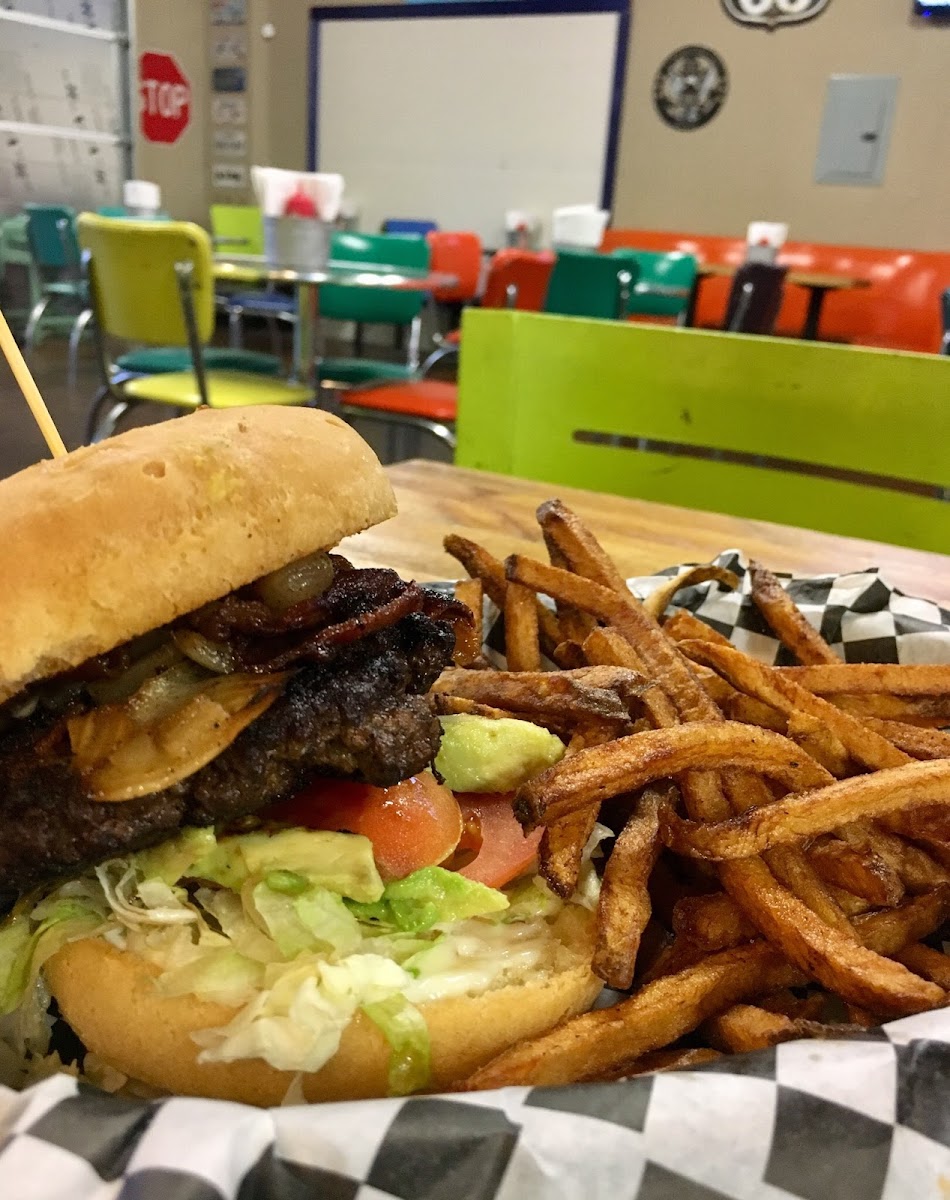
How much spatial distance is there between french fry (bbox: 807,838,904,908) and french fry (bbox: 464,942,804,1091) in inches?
5.0

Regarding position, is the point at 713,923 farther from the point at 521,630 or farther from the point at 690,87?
the point at 690,87

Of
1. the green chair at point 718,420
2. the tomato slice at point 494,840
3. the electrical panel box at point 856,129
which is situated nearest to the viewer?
the tomato slice at point 494,840

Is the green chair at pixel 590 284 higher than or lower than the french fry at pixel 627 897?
higher

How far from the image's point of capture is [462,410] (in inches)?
112

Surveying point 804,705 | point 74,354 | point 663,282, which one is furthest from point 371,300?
point 804,705

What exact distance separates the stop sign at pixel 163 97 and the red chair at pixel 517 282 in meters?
6.27

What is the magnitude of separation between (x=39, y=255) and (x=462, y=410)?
7.23m

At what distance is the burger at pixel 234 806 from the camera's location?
85cm

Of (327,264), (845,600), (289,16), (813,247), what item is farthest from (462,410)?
(289,16)

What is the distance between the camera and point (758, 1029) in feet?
2.85

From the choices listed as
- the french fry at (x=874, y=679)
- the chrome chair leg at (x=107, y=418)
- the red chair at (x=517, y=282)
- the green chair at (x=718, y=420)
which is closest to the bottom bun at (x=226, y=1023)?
the french fry at (x=874, y=679)

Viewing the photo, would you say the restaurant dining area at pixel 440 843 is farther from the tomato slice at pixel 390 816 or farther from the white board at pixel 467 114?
the white board at pixel 467 114

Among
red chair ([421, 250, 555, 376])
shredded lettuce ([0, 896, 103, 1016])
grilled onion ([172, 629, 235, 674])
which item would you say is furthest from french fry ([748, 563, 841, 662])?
red chair ([421, 250, 555, 376])

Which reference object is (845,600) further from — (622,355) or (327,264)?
(327,264)
